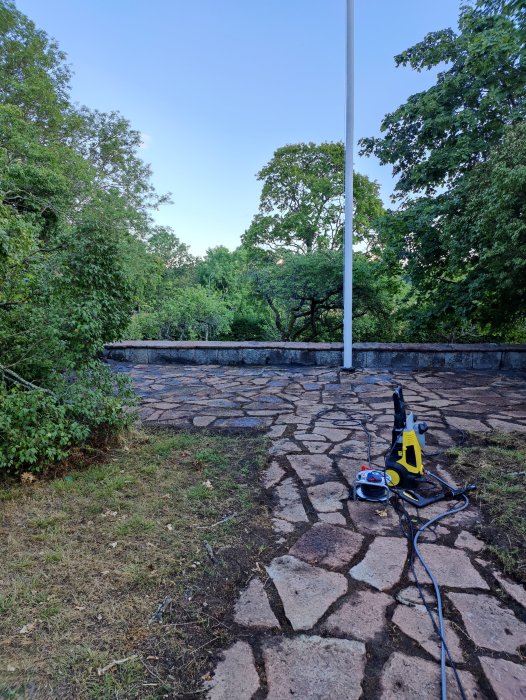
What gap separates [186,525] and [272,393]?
2.76 meters

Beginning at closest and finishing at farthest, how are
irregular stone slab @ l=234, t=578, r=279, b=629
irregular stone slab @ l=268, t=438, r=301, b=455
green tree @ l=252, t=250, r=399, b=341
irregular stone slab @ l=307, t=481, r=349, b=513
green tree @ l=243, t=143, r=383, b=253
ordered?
irregular stone slab @ l=234, t=578, r=279, b=629 < irregular stone slab @ l=307, t=481, r=349, b=513 < irregular stone slab @ l=268, t=438, r=301, b=455 < green tree @ l=252, t=250, r=399, b=341 < green tree @ l=243, t=143, r=383, b=253

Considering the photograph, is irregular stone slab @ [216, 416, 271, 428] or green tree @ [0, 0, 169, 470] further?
irregular stone slab @ [216, 416, 271, 428]

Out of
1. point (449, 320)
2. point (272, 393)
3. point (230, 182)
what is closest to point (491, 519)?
point (272, 393)

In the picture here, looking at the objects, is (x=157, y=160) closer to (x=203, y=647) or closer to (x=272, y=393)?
(x=272, y=393)

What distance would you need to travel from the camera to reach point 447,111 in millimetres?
6973

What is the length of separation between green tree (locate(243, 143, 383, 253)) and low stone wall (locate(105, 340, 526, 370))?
6288 millimetres

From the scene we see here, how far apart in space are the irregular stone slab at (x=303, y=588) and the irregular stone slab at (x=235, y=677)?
0.20 metres

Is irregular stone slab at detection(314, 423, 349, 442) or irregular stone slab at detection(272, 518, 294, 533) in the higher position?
irregular stone slab at detection(314, 423, 349, 442)

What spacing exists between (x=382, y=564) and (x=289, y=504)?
621 millimetres

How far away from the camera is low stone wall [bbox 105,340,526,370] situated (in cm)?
602

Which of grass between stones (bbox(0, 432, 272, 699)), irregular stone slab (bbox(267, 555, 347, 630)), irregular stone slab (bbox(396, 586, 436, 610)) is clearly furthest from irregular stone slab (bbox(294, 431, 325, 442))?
irregular stone slab (bbox(396, 586, 436, 610))

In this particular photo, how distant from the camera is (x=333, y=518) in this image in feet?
6.60

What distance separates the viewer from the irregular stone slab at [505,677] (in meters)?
1.09

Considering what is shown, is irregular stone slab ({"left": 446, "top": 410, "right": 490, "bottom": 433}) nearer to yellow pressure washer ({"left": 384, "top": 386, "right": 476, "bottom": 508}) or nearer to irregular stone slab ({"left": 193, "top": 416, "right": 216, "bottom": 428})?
yellow pressure washer ({"left": 384, "top": 386, "right": 476, "bottom": 508})
